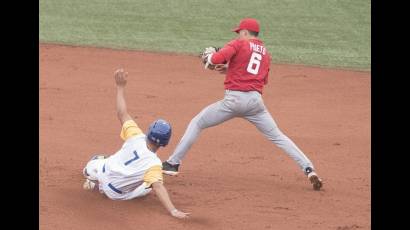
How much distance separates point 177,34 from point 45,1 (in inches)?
158

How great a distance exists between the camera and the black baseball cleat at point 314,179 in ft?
29.7

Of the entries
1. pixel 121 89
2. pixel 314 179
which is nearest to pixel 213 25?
pixel 314 179

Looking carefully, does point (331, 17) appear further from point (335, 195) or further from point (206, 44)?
point (335, 195)

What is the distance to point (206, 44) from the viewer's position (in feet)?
54.7

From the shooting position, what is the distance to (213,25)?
18.2 metres

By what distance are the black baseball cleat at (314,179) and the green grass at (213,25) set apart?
22.1 ft

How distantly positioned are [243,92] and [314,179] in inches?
47.2

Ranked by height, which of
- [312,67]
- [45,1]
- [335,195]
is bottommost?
[335,195]

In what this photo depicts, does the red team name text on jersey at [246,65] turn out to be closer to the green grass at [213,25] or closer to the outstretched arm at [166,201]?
the outstretched arm at [166,201]

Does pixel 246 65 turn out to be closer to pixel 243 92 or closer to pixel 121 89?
pixel 243 92

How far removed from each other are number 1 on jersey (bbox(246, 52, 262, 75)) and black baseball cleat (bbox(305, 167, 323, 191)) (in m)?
1.21

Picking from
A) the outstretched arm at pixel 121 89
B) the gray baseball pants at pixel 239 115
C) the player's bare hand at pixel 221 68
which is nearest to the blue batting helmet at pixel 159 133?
the outstretched arm at pixel 121 89

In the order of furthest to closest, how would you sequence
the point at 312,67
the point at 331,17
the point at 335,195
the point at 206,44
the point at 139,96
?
1. the point at 331,17
2. the point at 206,44
3. the point at 312,67
4. the point at 139,96
5. the point at 335,195
